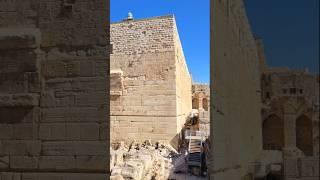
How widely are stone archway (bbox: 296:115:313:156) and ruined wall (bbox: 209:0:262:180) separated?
3.88 ft

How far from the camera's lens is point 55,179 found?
119 inches

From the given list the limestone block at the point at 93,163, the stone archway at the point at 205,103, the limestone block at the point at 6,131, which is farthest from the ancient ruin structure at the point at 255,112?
the stone archway at the point at 205,103

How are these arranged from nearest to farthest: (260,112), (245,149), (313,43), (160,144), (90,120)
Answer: (313,43) < (260,112) < (90,120) < (245,149) < (160,144)

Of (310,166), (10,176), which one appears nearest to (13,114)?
(10,176)

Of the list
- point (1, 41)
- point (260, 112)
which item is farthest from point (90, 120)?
point (260, 112)

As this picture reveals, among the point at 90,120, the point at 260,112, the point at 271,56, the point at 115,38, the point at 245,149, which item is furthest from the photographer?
the point at 115,38

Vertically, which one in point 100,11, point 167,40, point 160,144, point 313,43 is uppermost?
point 167,40

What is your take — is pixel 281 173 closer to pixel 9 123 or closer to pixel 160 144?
pixel 9 123

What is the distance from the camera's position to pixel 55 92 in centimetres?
308

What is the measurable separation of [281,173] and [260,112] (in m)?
0.36

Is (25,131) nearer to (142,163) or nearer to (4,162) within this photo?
(4,162)

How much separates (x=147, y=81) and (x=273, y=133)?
9.77 meters

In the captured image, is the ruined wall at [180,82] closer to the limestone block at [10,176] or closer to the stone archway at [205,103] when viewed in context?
the stone archway at [205,103]

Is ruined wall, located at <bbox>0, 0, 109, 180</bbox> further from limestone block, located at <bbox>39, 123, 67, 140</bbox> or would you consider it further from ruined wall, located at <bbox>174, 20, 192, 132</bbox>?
ruined wall, located at <bbox>174, 20, 192, 132</bbox>
